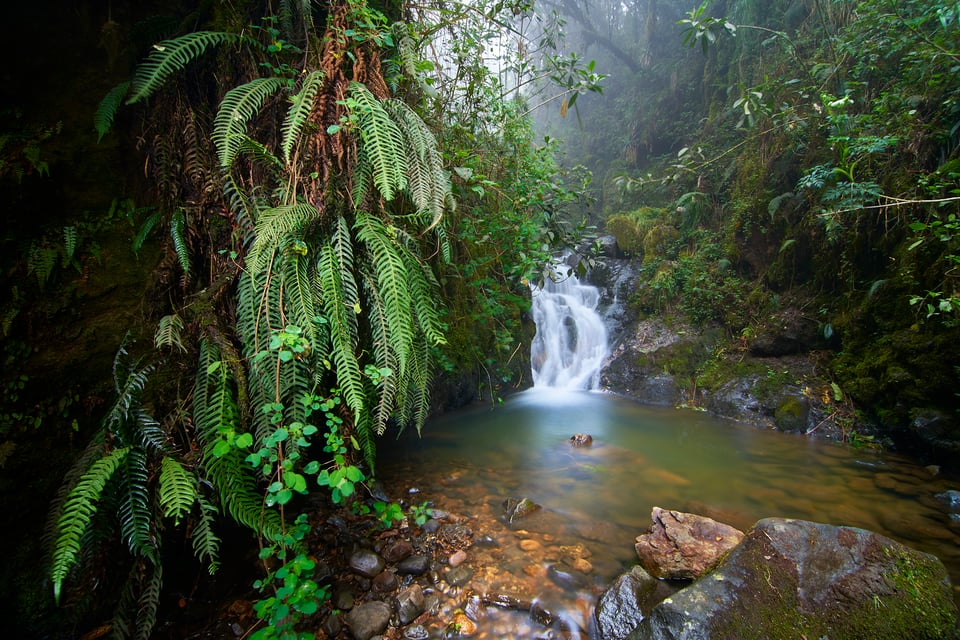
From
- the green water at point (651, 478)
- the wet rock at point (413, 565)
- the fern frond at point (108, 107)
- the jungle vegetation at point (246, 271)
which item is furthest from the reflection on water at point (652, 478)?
the fern frond at point (108, 107)

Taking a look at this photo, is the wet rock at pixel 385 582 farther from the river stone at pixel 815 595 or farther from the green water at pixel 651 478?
the river stone at pixel 815 595

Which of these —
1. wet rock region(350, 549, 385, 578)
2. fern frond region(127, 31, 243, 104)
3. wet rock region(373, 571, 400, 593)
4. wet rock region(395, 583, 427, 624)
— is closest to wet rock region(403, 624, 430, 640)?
wet rock region(395, 583, 427, 624)

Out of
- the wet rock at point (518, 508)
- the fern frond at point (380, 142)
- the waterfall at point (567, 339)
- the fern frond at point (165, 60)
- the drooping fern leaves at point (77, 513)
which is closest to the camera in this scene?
the drooping fern leaves at point (77, 513)

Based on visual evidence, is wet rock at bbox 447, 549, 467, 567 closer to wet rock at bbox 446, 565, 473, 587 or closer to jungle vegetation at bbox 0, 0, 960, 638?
wet rock at bbox 446, 565, 473, 587

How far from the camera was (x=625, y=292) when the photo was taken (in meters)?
9.72

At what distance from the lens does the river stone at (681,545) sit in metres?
2.39

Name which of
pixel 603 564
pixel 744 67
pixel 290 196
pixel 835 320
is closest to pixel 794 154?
pixel 835 320

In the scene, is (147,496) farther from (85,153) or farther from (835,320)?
(835,320)

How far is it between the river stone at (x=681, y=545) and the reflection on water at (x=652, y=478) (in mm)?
169

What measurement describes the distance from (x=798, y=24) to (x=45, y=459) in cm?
1324

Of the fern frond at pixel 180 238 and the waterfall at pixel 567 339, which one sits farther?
the waterfall at pixel 567 339

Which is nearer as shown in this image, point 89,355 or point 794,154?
point 89,355

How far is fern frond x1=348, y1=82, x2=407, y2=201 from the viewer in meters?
1.91

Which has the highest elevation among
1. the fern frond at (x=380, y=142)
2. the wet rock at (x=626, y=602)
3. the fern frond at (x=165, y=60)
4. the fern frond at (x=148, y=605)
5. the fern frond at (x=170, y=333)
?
the fern frond at (x=165, y=60)
